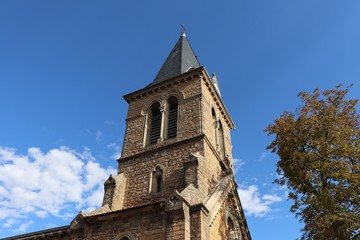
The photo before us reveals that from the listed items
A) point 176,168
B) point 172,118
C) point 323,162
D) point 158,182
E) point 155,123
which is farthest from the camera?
point 155,123

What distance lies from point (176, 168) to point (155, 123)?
384cm

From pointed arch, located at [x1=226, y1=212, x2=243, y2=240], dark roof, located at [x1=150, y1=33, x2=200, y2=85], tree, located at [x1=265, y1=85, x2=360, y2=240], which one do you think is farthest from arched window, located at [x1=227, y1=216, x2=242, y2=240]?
dark roof, located at [x1=150, y1=33, x2=200, y2=85]

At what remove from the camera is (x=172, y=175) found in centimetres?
1327

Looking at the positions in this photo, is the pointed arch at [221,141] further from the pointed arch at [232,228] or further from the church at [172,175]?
the pointed arch at [232,228]

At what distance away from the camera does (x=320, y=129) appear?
11.1 m

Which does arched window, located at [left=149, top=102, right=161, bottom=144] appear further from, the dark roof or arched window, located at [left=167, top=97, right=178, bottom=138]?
the dark roof

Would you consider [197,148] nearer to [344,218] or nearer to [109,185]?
[109,185]

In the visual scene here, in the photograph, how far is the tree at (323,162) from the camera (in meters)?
9.57

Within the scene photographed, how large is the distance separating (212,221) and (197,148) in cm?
383

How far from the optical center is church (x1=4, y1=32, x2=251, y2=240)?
10.1 metres

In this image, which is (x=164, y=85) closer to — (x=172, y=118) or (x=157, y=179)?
(x=172, y=118)

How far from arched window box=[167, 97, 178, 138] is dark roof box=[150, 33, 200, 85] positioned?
2.06 meters

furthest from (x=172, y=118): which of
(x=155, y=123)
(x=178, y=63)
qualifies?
(x=178, y=63)

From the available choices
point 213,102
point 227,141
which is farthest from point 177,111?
point 227,141
